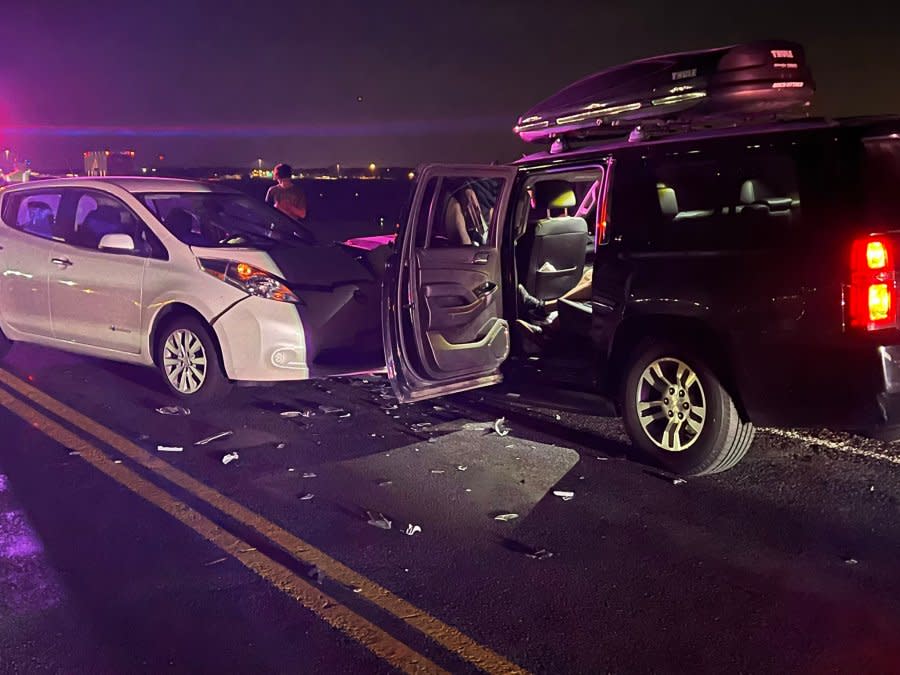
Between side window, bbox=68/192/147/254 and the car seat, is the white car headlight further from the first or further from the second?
the car seat

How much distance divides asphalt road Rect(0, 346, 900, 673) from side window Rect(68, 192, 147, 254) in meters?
1.65

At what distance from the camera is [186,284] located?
677cm

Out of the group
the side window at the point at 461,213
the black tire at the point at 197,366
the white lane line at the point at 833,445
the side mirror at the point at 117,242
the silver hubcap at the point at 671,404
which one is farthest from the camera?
the side mirror at the point at 117,242

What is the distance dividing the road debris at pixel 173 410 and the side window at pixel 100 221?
1.28 meters

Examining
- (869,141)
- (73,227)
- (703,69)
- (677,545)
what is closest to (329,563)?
(677,545)

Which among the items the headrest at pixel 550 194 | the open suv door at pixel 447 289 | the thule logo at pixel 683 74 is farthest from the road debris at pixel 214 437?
the thule logo at pixel 683 74

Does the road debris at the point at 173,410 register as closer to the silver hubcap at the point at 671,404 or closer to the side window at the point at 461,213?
the side window at the point at 461,213

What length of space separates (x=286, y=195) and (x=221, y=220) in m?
3.28

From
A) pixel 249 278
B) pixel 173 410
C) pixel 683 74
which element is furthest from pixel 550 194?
pixel 173 410

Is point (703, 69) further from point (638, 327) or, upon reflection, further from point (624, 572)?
point (624, 572)

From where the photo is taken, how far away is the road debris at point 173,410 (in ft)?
22.3

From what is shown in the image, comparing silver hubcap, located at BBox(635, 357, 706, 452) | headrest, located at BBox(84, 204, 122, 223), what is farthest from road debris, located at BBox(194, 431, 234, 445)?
silver hubcap, located at BBox(635, 357, 706, 452)

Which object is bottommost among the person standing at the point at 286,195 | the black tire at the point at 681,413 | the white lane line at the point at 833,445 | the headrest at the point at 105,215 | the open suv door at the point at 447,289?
the white lane line at the point at 833,445

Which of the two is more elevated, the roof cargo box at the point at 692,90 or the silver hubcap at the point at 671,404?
the roof cargo box at the point at 692,90
